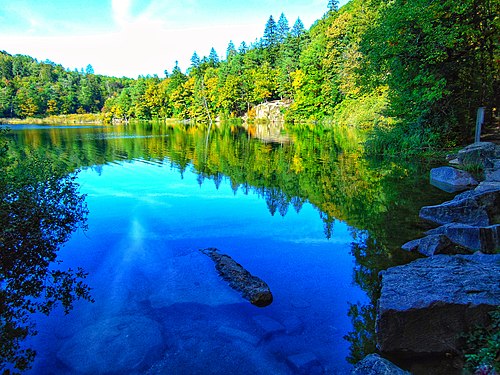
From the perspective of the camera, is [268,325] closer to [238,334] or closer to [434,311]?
[238,334]

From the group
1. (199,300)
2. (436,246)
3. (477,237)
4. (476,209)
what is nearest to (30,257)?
(199,300)

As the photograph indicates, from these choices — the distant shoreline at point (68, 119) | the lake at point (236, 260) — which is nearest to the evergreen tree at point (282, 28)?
the distant shoreline at point (68, 119)

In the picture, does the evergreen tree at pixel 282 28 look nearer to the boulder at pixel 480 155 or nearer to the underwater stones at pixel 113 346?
the boulder at pixel 480 155

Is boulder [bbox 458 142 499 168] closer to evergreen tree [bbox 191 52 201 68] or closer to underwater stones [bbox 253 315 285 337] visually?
underwater stones [bbox 253 315 285 337]

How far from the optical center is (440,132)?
21.9 meters

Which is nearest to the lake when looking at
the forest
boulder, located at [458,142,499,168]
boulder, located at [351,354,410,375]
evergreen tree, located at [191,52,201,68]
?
boulder, located at [351,354,410,375]

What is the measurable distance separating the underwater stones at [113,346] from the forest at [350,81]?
19328mm

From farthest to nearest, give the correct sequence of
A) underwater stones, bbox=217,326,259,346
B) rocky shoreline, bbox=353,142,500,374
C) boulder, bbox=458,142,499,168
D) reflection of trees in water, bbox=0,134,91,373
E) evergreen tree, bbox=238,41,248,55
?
evergreen tree, bbox=238,41,248,55 < boulder, bbox=458,142,499,168 < reflection of trees in water, bbox=0,134,91,373 < underwater stones, bbox=217,326,259,346 < rocky shoreline, bbox=353,142,500,374

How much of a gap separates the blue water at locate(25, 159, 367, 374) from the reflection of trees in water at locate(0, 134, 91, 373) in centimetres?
31

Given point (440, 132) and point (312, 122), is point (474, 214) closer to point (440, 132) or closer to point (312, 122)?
point (440, 132)

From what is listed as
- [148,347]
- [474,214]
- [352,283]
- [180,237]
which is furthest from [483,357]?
[180,237]

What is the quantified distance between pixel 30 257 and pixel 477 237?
35.2 feet

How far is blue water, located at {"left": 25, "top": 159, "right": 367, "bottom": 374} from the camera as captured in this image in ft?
17.3

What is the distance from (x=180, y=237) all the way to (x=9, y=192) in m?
4.67
